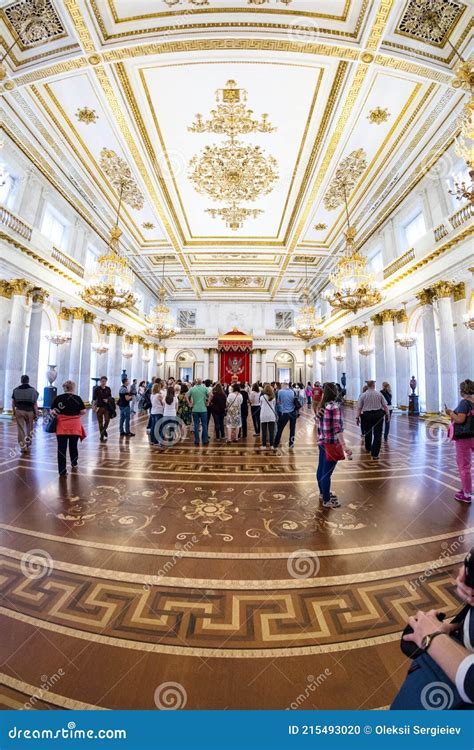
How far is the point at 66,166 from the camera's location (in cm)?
921

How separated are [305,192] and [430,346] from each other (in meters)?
6.87

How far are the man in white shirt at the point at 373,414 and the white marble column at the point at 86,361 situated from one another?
11259 mm

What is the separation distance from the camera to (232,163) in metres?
9.38

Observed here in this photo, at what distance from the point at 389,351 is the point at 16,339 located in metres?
13.7

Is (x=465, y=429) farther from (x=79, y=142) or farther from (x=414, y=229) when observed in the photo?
(x=79, y=142)

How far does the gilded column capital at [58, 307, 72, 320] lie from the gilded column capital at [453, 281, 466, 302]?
14.0 metres

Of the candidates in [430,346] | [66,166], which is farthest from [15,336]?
[430,346]

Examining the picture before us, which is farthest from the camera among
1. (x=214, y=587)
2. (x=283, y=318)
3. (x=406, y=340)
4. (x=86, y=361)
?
(x=283, y=318)

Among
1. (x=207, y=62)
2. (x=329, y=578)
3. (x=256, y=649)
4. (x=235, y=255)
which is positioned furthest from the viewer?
(x=235, y=255)

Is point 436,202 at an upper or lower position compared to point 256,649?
upper

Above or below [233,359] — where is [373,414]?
below

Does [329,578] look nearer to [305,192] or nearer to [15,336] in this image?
[15,336]

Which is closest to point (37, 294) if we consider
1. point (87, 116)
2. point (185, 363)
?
point (87, 116)

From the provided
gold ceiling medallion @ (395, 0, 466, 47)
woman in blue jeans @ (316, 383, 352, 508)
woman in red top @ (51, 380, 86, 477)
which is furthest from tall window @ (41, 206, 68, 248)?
woman in blue jeans @ (316, 383, 352, 508)
